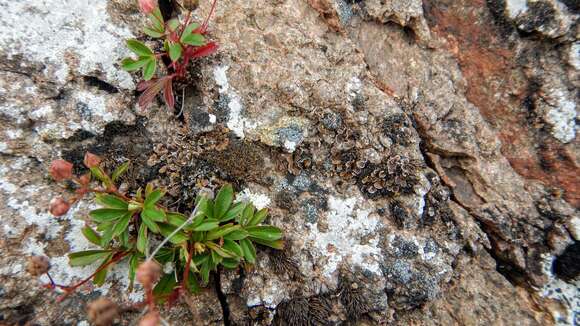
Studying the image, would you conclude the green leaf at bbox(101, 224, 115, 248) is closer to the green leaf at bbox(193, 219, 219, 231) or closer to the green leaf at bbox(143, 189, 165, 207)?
the green leaf at bbox(143, 189, 165, 207)

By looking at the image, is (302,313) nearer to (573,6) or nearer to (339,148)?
(339,148)

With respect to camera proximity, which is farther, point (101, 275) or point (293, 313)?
point (293, 313)

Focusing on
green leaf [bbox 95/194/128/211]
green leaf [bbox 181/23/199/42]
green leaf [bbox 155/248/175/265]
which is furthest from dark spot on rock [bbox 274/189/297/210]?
green leaf [bbox 181/23/199/42]

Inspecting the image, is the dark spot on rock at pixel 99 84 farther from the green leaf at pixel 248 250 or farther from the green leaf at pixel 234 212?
the green leaf at pixel 248 250

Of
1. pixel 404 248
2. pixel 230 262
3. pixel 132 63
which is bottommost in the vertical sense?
pixel 230 262

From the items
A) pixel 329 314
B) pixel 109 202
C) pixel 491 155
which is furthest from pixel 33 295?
pixel 491 155

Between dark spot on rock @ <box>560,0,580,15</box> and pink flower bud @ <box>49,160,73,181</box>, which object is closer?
pink flower bud @ <box>49,160,73,181</box>

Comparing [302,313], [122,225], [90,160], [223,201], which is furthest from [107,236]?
[302,313]

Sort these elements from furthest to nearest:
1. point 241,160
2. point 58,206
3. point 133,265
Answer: point 241,160 < point 133,265 < point 58,206
